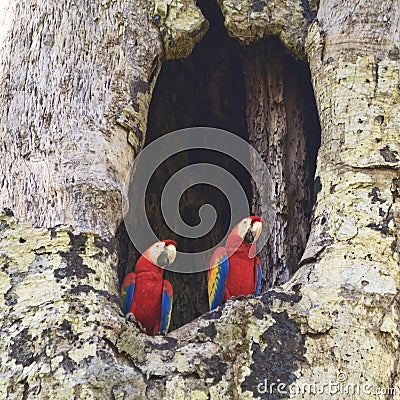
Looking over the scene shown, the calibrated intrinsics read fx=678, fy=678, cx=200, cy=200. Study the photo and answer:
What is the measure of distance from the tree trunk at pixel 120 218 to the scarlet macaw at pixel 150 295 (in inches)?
23.2

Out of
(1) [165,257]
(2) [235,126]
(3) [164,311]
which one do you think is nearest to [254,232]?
(1) [165,257]

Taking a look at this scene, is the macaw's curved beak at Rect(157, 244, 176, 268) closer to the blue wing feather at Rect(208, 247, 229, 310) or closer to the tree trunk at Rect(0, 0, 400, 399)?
the blue wing feather at Rect(208, 247, 229, 310)

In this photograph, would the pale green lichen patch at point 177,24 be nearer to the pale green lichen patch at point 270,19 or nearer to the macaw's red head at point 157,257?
the pale green lichen patch at point 270,19

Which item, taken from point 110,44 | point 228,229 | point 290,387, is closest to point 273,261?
point 228,229

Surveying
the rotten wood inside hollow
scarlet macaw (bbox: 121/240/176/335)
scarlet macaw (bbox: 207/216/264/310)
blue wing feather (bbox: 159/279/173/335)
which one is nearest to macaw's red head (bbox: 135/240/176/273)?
scarlet macaw (bbox: 121/240/176/335)

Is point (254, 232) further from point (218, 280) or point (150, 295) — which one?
point (150, 295)

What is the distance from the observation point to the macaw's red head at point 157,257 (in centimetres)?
352

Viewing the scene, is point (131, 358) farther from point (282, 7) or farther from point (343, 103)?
point (282, 7)

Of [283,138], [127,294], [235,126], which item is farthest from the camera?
[235,126]

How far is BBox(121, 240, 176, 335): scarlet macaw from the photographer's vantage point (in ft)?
11.2

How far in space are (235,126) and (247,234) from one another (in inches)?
37.2

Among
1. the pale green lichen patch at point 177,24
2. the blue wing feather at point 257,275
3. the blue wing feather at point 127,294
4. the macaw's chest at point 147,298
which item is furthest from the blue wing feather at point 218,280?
the pale green lichen patch at point 177,24

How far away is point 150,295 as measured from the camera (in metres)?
3.43

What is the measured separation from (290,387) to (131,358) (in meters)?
0.61
